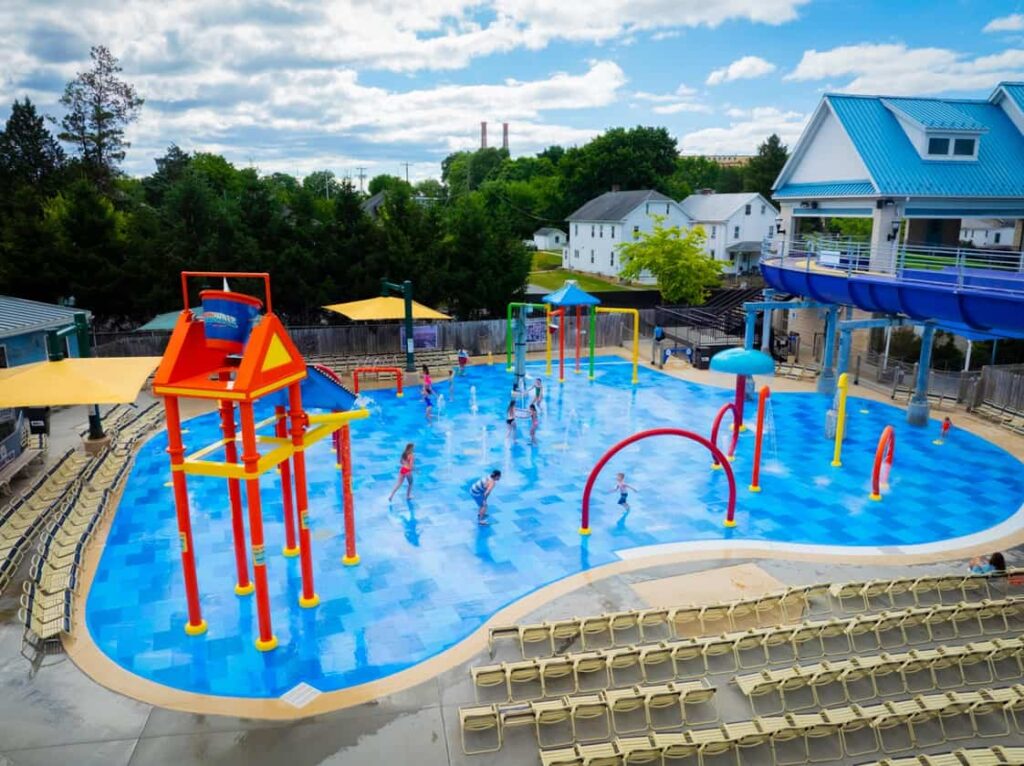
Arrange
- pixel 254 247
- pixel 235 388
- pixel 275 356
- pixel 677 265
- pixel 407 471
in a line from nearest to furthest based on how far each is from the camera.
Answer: pixel 235 388 → pixel 275 356 → pixel 407 471 → pixel 254 247 → pixel 677 265

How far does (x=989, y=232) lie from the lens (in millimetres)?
52938

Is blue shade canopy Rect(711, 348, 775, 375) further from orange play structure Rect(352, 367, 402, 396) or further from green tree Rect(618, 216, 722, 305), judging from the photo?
green tree Rect(618, 216, 722, 305)

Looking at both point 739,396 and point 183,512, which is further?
point 739,396

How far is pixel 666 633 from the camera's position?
42.0 ft

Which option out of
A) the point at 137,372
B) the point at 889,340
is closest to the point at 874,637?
the point at 137,372

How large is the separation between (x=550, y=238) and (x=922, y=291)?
240ft

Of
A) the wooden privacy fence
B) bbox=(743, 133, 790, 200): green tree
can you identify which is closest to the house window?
the wooden privacy fence

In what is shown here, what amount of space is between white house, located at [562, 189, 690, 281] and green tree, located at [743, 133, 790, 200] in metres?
25.3

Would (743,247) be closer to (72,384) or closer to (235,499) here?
(72,384)

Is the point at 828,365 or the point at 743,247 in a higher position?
the point at 743,247

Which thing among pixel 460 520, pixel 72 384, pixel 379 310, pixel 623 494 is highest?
pixel 379 310

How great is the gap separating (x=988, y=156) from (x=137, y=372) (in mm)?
34980

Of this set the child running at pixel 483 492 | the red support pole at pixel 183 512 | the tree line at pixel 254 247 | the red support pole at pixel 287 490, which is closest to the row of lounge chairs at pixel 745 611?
the child running at pixel 483 492

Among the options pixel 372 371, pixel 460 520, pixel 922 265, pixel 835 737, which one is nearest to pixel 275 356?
pixel 460 520
